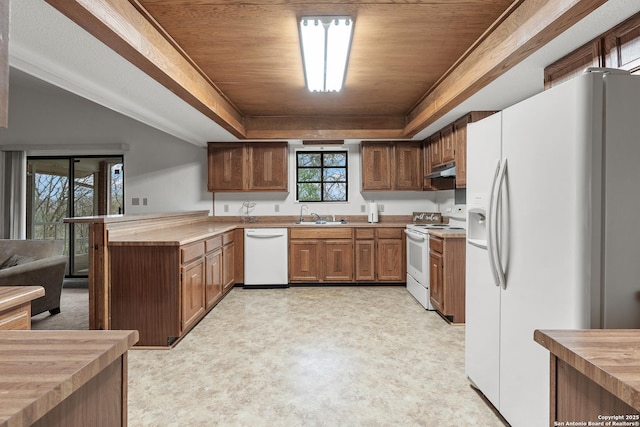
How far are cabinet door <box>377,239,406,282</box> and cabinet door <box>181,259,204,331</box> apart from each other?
2.40 m

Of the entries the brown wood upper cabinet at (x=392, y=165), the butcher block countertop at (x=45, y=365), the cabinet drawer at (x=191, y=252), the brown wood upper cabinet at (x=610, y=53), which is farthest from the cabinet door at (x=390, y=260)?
the butcher block countertop at (x=45, y=365)

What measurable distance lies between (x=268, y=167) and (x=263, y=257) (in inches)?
51.2

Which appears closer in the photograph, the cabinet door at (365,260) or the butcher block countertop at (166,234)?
the butcher block countertop at (166,234)

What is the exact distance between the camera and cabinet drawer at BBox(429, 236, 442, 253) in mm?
3445

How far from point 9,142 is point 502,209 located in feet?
22.0

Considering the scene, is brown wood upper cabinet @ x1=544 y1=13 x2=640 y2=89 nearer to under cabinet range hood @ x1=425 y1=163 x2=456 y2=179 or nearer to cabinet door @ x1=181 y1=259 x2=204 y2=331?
under cabinet range hood @ x1=425 y1=163 x2=456 y2=179

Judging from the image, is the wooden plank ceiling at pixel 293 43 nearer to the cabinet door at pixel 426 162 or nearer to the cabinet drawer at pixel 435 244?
the cabinet door at pixel 426 162

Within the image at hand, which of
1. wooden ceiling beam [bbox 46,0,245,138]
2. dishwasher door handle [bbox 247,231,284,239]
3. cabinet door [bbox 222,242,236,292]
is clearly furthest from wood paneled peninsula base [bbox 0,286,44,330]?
dishwasher door handle [bbox 247,231,284,239]

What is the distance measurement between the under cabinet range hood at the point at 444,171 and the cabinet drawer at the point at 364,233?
42.7 inches

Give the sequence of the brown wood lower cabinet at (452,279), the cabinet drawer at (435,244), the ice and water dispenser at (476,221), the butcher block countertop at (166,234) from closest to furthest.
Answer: the ice and water dispenser at (476,221)
the butcher block countertop at (166,234)
the brown wood lower cabinet at (452,279)
the cabinet drawer at (435,244)

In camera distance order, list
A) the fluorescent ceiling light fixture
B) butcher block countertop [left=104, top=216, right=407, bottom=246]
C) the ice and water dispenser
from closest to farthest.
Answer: the ice and water dispenser, the fluorescent ceiling light fixture, butcher block countertop [left=104, top=216, right=407, bottom=246]

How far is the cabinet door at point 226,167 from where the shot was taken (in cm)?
492

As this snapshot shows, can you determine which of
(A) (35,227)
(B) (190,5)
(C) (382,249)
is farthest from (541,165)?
(A) (35,227)

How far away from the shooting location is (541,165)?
55.7 inches
